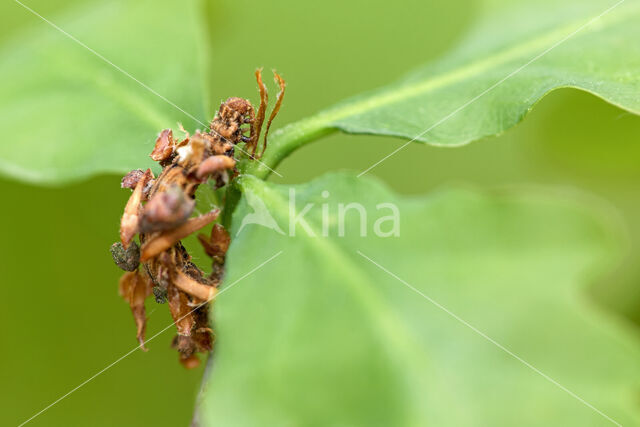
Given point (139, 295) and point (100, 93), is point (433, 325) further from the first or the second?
point (100, 93)

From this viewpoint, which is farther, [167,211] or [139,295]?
[139,295]

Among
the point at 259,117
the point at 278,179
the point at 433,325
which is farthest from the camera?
the point at 278,179

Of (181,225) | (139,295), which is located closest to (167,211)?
(181,225)

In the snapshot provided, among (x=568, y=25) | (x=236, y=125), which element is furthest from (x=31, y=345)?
(x=568, y=25)

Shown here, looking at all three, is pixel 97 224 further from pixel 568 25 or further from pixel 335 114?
pixel 568 25

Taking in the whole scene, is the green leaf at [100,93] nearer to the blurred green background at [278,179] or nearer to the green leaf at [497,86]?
the blurred green background at [278,179]

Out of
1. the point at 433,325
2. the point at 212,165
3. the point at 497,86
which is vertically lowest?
the point at 433,325
